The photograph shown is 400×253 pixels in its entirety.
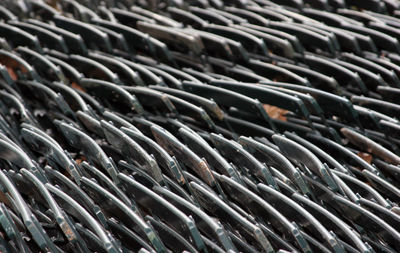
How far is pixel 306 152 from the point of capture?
8.71 ft

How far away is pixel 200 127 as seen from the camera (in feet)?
11.3

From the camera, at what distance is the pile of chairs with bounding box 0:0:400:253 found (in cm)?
242

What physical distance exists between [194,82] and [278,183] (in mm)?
942

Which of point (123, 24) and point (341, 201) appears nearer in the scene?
point (341, 201)

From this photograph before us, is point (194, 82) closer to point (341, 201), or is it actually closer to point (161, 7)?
point (341, 201)

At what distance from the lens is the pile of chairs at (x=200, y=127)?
2.42 meters

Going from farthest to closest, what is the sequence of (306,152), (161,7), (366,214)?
(161,7) → (306,152) → (366,214)

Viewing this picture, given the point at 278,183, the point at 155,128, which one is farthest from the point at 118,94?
the point at 278,183

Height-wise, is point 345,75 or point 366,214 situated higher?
point 345,75

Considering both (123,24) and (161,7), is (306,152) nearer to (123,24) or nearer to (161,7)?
(123,24)

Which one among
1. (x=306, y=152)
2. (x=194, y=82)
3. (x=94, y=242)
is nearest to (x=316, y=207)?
(x=306, y=152)

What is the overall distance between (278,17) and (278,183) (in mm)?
1828

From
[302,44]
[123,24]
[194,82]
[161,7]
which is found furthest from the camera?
[161,7]

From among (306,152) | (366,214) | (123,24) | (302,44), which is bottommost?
(366,214)
